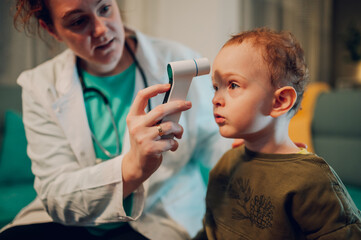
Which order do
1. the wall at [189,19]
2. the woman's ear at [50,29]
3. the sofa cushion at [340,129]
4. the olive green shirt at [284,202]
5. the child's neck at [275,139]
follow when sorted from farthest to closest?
the wall at [189,19] < the sofa cushion at [340,129] < the woman's ear at [50,29] < the child's neck at [275,139] < the olive green shirt at [284,202]

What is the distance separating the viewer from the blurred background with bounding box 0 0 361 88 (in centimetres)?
134

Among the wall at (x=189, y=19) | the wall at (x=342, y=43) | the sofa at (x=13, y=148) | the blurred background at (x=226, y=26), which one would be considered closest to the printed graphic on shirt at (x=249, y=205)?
the blurred background at (x=226, y=26)

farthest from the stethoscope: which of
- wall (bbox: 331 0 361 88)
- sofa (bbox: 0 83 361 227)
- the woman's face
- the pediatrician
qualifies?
wall (bbox: 331 0 361 88)

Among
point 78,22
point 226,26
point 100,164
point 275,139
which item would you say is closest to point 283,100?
point 275,139

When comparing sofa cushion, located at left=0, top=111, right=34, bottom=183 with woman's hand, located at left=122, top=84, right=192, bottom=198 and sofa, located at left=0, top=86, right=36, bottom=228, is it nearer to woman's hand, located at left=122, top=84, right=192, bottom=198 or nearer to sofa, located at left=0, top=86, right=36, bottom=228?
sofa, located at left=0, top=86, right=36, bottom=228

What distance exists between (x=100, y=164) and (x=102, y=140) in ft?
0.55

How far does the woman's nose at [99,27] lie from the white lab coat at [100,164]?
201mm

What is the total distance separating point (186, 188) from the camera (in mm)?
1007

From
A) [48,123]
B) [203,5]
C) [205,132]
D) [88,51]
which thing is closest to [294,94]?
[205,132]

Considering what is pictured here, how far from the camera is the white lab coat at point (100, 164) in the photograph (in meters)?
0.77

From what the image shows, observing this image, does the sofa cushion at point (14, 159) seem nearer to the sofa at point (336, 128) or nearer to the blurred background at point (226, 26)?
the blurred background at point (226, 26)

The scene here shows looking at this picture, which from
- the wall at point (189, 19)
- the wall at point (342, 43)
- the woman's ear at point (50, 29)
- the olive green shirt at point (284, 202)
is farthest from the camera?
the wall at point (342, 43)

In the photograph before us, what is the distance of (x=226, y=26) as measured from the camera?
2.09 m

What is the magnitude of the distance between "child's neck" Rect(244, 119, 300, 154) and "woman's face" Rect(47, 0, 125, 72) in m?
0.47
